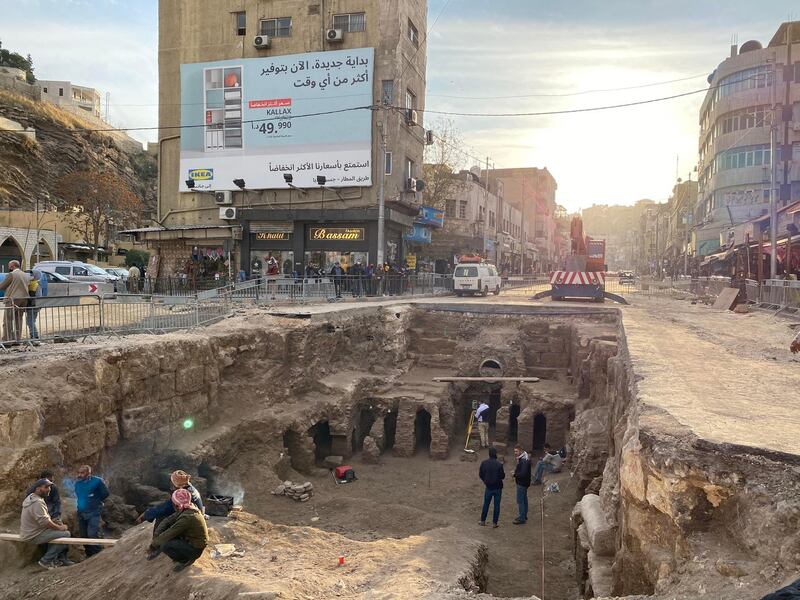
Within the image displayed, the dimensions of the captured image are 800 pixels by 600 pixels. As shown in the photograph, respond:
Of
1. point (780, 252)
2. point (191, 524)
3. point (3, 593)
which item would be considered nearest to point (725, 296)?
point (780, 252)

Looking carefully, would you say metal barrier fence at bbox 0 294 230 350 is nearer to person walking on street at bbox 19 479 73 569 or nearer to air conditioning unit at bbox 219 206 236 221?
person walking on street at bbox 19 479 73 569

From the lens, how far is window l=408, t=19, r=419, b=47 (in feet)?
107

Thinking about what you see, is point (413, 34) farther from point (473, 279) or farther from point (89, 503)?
point (89, 503)

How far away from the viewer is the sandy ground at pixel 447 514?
987 centimetres

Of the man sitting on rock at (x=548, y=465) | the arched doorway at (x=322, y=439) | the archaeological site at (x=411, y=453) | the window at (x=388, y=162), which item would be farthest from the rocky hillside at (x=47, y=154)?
the man sitting on rock at (x=548, y=465)

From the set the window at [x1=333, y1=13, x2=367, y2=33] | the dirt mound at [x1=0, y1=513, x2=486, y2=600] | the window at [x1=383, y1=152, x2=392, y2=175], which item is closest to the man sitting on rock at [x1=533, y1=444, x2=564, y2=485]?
the dirt mound at [x1=0, y1=513, x2=486, y2=600]

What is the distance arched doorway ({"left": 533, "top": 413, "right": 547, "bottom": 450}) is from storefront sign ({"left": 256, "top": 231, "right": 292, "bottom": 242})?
63.4 ft

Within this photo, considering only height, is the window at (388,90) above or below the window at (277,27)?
below

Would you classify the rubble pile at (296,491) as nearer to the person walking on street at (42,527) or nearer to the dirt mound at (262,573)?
the dirt mound at (262,573)

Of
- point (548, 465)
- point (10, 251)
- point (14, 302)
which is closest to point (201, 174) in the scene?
point (10, 251)

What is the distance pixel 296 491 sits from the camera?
12.9m

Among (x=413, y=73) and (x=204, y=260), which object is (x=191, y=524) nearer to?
(x=204, y=260)

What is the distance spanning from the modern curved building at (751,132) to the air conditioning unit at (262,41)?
3557 cm

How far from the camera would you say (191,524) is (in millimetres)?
6965
